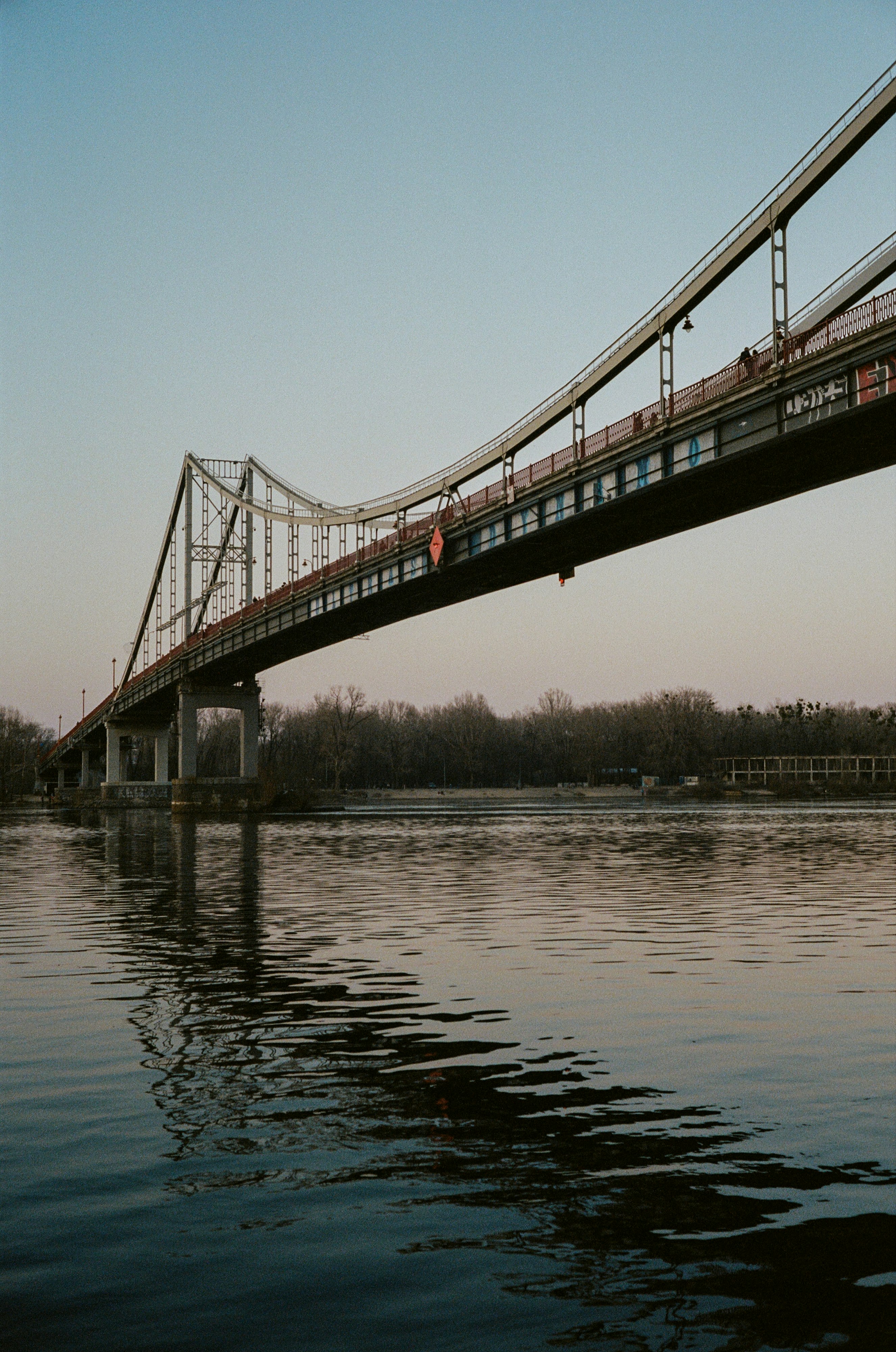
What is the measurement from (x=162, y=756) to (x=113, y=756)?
31.5ft

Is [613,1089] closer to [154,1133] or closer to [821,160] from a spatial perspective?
[154,1133]

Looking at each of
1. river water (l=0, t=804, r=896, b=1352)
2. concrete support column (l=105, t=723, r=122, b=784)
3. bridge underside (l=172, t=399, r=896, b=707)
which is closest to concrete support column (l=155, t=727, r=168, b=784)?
concrete support column (l=105, t=723, r=122, b=784)

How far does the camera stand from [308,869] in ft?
102

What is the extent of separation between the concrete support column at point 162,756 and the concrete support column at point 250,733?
2873 centimetres

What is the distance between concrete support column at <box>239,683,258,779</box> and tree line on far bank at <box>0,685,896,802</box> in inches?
2327

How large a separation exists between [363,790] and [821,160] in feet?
394

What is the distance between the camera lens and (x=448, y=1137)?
7.03 metres

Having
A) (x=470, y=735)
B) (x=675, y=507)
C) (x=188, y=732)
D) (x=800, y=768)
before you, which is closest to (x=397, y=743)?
(x=470, y=735)

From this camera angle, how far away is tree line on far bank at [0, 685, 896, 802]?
159250 millimetres

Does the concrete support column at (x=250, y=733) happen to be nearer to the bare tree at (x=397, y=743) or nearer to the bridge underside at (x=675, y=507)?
the bridge underside at (x=675, y=507)

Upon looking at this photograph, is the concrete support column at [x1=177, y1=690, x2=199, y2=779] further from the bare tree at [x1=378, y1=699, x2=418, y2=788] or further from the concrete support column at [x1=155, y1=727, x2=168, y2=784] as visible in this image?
the bare tree at [x1=378, y1=699, x2=418, y2=788]

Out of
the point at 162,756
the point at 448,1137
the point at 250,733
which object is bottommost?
the point at 448,1137

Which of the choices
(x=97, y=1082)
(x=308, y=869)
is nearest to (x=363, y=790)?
(x=308, y=869)

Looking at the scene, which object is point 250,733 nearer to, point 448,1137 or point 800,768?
point 448,1137
